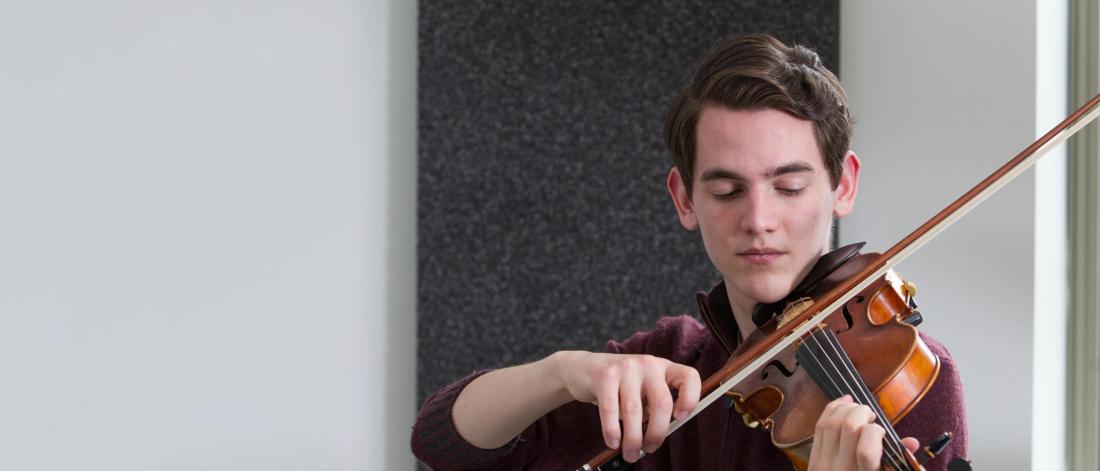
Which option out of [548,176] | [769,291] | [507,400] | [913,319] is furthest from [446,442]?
[548,176]

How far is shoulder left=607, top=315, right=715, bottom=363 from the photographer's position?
47.2 inches

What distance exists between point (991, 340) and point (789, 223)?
0.59 meters

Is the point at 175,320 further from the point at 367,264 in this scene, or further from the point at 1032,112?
the point at 1032,112

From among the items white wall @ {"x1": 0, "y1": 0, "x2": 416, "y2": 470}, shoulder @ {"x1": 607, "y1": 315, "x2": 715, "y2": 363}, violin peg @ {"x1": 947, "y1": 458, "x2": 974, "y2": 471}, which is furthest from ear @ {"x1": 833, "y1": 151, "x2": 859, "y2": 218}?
white wall @ {"x1": 0, "y1": 0, "x2": 416, "y2": 470}

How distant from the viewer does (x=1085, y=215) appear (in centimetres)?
135

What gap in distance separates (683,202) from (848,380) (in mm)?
284

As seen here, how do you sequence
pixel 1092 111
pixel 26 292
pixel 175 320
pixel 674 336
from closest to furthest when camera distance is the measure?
1. pixel 1092 111
2. pixel 674 336
3. pixel 26 292
4. pixel 175 320

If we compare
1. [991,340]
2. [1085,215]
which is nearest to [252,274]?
[991,340]

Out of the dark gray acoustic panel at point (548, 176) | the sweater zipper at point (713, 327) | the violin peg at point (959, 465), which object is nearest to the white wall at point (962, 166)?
the dark gray acoustic panel at point (548, 176)

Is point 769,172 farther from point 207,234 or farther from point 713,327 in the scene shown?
point 207,234

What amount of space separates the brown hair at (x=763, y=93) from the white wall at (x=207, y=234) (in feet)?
2.82

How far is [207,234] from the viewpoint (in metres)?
1.73

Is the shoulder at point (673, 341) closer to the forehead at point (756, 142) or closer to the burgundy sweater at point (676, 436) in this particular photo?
the burgundy sweater at point (676, 436)

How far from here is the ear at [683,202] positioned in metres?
1.08
